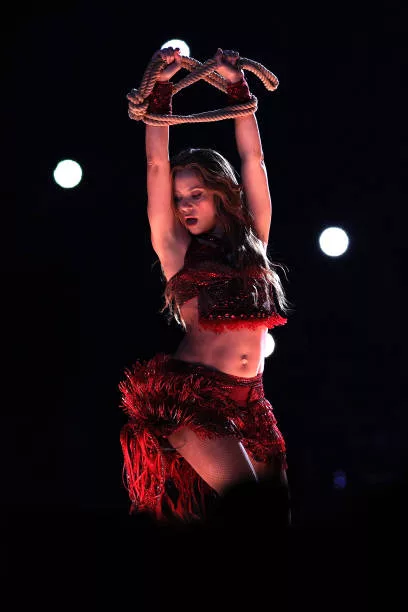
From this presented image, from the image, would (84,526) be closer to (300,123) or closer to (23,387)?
(23,387)

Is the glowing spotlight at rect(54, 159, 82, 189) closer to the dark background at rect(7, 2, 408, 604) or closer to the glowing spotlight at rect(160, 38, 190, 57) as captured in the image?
the dark background at rect(7, 2, 408, 604)

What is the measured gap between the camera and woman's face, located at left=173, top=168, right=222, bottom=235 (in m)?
2.54

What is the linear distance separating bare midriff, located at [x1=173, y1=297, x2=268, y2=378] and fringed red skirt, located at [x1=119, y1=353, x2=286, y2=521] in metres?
0.02

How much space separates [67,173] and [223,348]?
1.53m

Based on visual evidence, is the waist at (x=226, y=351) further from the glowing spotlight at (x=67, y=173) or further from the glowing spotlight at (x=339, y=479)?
the glowing spotlight at (x=339, y=479)

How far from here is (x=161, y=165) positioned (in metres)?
2.48

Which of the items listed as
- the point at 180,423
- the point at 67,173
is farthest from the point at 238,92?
the point at 67,173

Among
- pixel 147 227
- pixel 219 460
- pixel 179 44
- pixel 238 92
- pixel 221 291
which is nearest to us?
pixel 219 460

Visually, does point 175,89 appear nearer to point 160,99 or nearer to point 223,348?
point 160,99

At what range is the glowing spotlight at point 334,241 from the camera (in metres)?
3.91

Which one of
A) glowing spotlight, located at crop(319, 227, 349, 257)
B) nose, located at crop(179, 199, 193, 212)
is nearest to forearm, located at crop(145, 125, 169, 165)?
nose, located at crop(179, 199, 193, 212)

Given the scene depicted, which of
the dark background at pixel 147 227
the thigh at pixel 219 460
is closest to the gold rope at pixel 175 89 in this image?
the thigh at pixel 219 460

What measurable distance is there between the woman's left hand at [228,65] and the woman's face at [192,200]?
0.94 feet

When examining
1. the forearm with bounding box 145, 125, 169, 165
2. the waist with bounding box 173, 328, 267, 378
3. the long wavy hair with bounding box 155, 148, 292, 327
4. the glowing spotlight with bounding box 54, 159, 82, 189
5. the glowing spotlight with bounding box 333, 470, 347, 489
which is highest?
the glowing spotlight with bounding box 54, 159, 82, 189
